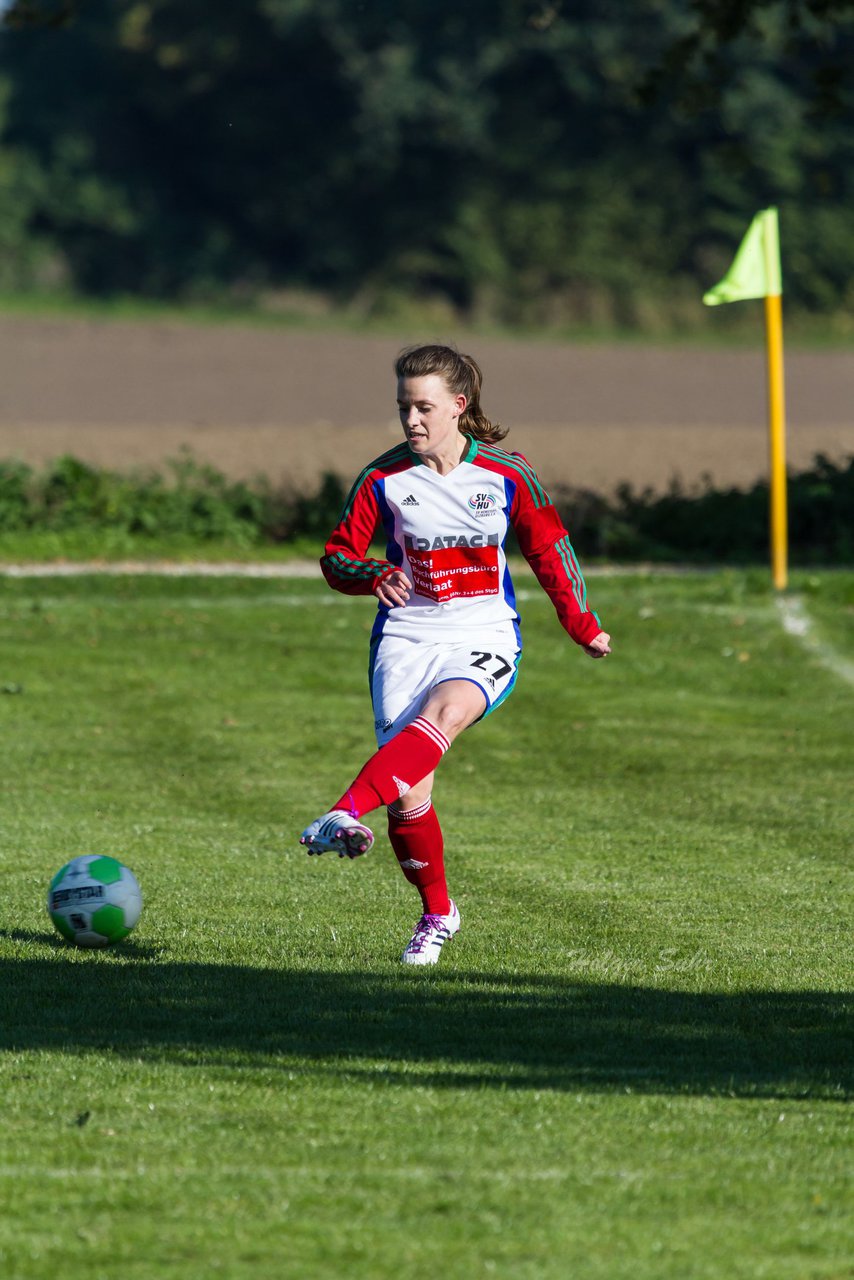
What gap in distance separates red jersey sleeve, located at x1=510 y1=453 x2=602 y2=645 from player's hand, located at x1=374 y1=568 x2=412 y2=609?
50 centimetres

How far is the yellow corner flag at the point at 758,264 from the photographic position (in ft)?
52.7

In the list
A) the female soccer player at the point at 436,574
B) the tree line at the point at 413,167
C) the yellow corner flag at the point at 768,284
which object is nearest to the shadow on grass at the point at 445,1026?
the female soccer player at the point at 436,574

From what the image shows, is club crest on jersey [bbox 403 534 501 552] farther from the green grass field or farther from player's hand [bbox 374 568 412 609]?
the green grass field

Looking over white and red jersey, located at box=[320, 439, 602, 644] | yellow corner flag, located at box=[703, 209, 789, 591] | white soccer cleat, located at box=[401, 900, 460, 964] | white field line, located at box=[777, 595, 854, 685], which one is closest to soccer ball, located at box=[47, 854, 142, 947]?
white soccer cleat, located at box=[401, 900, 460, 964]

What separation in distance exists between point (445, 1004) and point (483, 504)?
5.57 ft

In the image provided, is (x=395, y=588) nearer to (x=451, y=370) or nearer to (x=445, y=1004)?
(x=451, y=370)

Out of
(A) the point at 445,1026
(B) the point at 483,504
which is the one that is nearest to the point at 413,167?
(B) the point at 483,504

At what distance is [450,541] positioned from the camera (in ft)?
20.5

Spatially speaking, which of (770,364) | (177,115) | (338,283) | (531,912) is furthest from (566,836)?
(177,115)

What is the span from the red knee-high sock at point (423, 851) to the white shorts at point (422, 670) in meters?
0.33

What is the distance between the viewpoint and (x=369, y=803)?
5957 millimetres

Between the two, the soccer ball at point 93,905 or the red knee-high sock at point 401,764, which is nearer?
the red knee-high sock at point 401,764

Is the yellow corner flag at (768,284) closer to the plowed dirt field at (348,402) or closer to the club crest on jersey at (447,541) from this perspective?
the plowed dirt field at (348,402)

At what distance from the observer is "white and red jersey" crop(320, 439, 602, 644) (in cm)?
623
